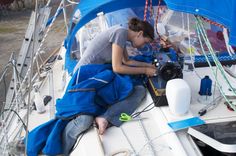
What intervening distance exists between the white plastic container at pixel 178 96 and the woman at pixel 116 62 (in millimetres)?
308

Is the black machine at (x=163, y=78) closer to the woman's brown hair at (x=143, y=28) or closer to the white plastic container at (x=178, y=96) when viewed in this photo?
the white plastic container at (x=178, y=96)

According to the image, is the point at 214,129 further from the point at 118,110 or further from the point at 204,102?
the point at 118,110

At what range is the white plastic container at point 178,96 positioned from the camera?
1.80m

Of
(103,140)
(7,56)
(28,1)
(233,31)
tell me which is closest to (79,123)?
(103,140)

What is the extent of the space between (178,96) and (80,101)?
61cm

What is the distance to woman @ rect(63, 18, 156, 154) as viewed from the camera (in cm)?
196

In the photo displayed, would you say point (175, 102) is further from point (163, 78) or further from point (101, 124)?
point (101, 124)

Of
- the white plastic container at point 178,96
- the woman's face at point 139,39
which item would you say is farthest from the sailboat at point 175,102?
the woman's face at point 139,39

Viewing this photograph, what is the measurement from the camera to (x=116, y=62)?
2.27 metres

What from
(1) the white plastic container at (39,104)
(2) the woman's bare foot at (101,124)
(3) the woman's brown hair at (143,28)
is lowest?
(1) the white plastic container at (39,104)

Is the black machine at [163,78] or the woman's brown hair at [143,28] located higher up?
the woman's brown hair at [143,28]

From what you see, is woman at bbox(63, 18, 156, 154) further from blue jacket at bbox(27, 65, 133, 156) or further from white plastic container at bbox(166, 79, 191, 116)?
white plastic container at bbox(166, 79, 191, 116)

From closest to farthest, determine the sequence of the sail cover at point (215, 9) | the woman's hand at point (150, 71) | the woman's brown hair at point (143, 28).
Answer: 1. the sail cover at point (215, 9)
2. the woman's hand at point (150, 71)
3. the woman's brown hair at point (143, 28)

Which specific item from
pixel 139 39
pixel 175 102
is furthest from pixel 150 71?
pixel 175 102
